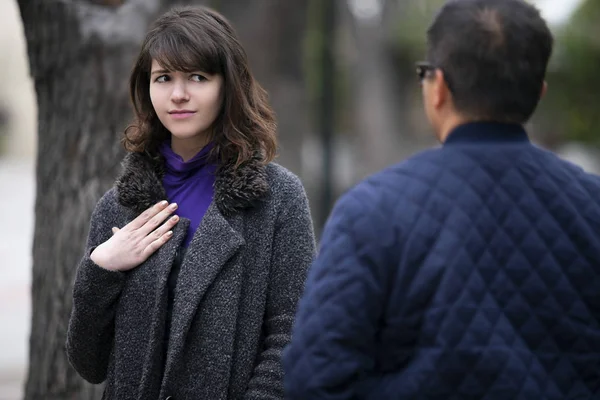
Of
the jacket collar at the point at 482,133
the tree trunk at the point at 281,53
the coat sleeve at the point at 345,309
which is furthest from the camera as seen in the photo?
the tree trunk at the point at 281,53

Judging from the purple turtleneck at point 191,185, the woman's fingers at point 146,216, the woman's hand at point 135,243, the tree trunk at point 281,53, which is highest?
the purple turtleneck at point 191,185

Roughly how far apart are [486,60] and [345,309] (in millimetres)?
623

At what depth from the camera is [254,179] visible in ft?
9.33

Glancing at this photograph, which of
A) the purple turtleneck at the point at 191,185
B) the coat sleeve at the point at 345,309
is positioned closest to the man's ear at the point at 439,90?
the coat sleeve at the point at 345,309

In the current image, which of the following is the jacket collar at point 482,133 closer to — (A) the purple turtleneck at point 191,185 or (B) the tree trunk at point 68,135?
(A) the purple turtleneck at point 191,185

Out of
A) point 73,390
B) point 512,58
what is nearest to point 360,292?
point 512,58

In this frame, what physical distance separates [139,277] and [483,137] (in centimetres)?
123

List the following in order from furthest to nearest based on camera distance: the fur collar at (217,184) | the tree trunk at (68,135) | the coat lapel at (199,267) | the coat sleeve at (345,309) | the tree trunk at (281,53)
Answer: the tree trunk at (281,53) < the tree trunk at (68,135) < the fur collar at (217,184) < the coat lapel at (199,267) < the coat sleeve at (345,309)

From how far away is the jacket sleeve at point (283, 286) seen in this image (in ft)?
8.99

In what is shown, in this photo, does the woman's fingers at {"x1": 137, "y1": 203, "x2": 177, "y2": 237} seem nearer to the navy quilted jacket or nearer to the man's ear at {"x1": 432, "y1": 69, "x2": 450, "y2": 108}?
the navy quilted jacket

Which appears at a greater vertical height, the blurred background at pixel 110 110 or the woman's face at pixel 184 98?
the woman's face at pixel 184 98

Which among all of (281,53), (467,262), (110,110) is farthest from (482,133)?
(281,53)

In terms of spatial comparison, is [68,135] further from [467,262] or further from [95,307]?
[467,262]

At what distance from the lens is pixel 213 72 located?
285 cm
